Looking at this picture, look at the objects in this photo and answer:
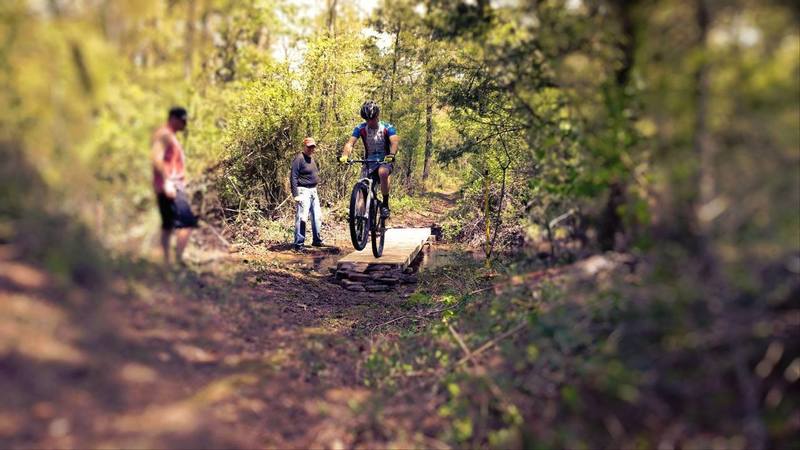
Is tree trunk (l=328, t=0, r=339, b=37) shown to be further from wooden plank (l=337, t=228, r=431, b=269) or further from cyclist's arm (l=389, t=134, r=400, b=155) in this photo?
cyclist's arm (l=389, t=134, r=400, b=155)

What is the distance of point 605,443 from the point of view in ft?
10.1

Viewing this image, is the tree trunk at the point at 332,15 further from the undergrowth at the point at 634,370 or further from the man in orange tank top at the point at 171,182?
the undergrowth at the point at 634,370

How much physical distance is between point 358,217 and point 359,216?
2cm

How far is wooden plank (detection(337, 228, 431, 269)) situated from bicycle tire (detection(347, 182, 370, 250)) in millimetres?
346

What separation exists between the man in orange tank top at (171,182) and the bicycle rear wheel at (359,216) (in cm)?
338

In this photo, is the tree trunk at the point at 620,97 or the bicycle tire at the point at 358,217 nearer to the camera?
the tree trunk at the point at 620,97

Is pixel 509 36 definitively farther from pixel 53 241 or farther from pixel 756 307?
pixel 53 241

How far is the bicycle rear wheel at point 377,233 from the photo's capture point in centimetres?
898

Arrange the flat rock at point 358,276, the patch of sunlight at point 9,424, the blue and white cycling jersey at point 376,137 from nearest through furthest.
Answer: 1. the patch of sunlight at point 9,424
2. the blue and white cycling jersey at point 376,137
3. the flat rock at point 358,276

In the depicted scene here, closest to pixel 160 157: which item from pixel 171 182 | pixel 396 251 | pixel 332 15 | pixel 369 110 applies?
pixel 171 182

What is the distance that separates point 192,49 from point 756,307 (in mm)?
4135

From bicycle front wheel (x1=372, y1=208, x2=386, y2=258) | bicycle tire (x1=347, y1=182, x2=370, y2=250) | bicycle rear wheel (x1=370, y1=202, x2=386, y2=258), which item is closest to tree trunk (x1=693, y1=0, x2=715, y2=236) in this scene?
bicycle tire (x1=347, y1=182, x2=370, y2=250)

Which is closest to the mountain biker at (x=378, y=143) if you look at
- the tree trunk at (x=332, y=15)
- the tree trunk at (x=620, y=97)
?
the tree trunk at (x=620, y=97)

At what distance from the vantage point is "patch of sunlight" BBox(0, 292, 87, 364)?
307 centimetres
